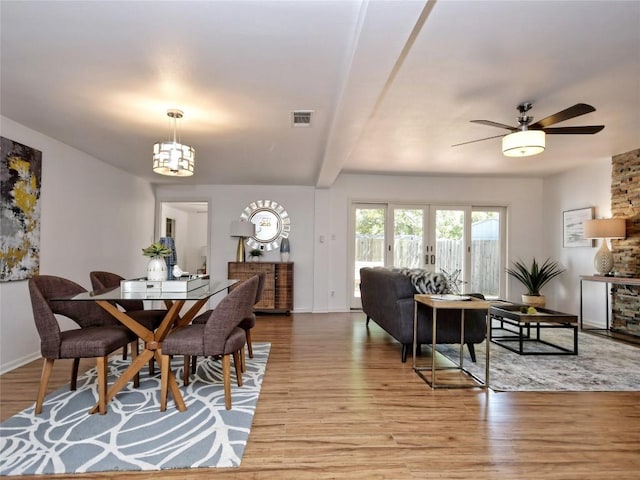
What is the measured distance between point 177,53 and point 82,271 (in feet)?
11.1

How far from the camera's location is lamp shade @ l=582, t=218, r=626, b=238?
484 cm

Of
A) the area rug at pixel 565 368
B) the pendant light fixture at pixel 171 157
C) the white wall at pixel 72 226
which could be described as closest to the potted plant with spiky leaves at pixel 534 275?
the area rug at pixel 565 368

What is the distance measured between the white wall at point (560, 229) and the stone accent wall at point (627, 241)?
6.5 inches

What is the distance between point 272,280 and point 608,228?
193 inches

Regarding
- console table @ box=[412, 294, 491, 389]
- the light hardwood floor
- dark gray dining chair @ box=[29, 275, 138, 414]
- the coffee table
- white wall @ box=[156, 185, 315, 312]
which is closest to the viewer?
the light hardwood floor

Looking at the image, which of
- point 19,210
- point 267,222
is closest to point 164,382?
point 19,210

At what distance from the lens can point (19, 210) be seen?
346cm

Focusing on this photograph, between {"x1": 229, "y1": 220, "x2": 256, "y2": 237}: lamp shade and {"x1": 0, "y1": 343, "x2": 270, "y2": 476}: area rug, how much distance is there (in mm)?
3586

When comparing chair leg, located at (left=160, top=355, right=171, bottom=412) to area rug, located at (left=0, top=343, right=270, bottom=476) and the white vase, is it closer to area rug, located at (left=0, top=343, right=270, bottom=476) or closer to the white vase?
area rug, located at (left=0, top=343, right=270, bottom=476)

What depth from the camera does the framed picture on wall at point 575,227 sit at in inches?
221

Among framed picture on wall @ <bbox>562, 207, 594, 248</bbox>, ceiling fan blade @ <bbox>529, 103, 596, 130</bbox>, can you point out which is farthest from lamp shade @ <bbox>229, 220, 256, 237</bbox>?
framed picture on wall @ <bbox>562, 207, 594, 248</bbox>

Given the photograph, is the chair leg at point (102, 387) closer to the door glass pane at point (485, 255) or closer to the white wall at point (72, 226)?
the white wall at point (72, 226)

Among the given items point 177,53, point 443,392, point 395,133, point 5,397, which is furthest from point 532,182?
point 5,397

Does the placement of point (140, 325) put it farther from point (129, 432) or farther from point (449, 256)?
point (449, 256)
